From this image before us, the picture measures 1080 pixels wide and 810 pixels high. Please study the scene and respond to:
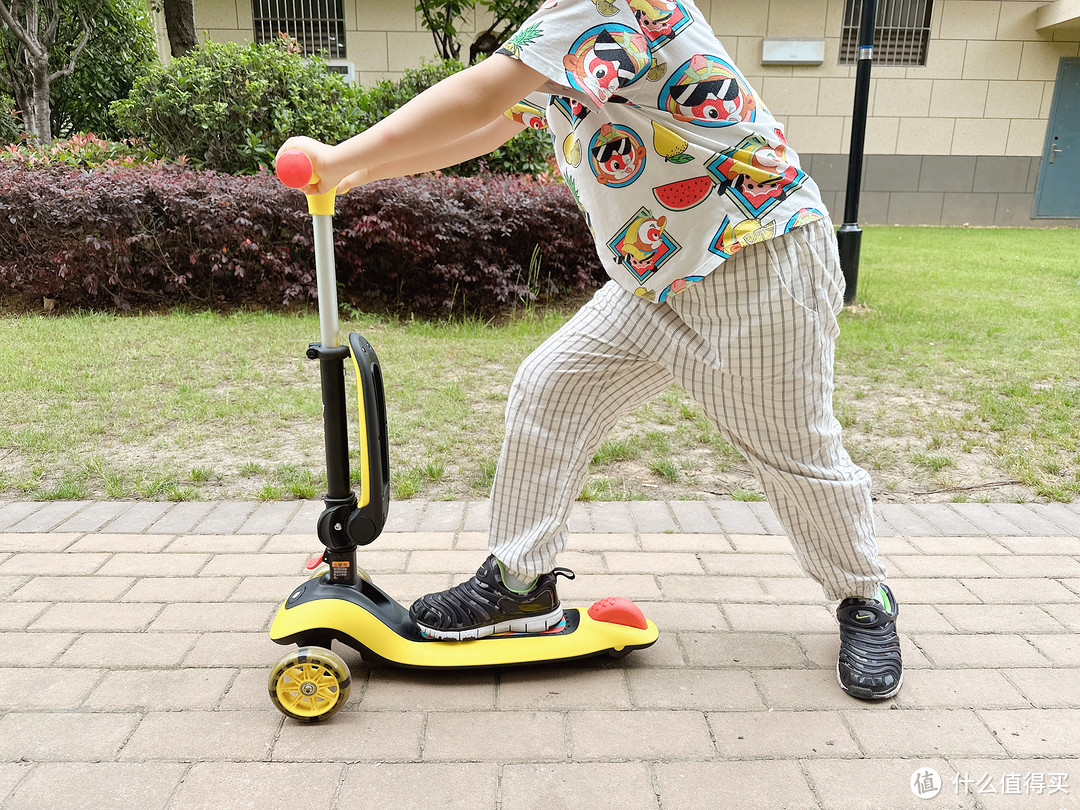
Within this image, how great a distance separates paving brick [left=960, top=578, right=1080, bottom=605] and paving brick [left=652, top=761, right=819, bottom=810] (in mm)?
1074

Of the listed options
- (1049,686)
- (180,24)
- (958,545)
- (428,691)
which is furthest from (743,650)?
(180,24)

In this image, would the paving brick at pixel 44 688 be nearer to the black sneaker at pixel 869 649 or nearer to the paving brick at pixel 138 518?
the paving brick at pixel 138 518

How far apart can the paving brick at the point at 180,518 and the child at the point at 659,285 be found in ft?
3.81

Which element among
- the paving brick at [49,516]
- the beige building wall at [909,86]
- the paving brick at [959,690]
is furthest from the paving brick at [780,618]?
the beige building wall at [909,86]

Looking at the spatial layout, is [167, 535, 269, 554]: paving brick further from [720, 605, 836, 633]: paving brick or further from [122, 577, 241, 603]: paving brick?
[720, 605, 836, 633]: paving brick

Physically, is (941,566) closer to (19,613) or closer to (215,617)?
(215,617)

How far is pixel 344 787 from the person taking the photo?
1643 millimetres

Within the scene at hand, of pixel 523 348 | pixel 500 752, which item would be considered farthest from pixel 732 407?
pixel 523 348

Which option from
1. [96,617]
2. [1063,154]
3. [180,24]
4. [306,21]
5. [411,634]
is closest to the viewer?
[411,634]

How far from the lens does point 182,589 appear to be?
2422 mm

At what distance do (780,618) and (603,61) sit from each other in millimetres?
1534

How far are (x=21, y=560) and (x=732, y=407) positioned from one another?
2178 millimetres

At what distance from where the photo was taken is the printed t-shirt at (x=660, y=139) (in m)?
1.55

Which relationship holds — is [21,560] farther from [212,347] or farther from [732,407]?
[212,347]
